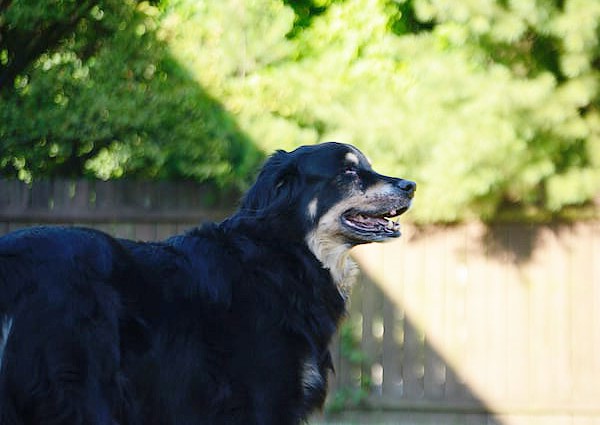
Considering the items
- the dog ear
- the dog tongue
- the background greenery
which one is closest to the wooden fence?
the background greenery

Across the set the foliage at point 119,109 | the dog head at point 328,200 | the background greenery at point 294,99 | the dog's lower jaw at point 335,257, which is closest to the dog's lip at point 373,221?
the dog head at point 328,200

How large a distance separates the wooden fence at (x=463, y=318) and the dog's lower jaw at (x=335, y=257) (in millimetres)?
3848

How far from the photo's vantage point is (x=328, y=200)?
198 inches

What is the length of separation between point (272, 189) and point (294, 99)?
3927mm

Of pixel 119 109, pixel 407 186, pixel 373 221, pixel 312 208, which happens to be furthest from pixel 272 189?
pixel 119 109

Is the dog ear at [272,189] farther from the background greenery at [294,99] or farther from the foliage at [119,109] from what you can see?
the foliage at [119,109]

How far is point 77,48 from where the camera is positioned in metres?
9.20

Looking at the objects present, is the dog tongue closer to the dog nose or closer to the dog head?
the dog head

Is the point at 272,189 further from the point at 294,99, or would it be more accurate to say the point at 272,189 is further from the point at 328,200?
the point at 294,99

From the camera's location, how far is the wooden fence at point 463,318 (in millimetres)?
8781

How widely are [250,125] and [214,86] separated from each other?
1.66ft

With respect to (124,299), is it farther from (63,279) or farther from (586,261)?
(586,261)

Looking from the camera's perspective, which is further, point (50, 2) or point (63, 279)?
point (50, 2)

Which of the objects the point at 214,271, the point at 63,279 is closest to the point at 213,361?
the point at 214,271
